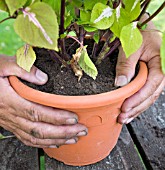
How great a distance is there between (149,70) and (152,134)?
0.22 meters

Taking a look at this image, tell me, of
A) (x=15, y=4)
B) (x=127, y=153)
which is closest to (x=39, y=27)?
(x=15, y=4)

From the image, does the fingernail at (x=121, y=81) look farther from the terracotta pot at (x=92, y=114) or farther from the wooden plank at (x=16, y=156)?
the wooden plank at (x=16, y=156)

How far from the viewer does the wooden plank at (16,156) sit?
2.57ft

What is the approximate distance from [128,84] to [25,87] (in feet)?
0.67

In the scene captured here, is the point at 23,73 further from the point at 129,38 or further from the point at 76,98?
the point at 129,38

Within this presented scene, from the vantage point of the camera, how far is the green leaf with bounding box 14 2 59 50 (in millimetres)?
412

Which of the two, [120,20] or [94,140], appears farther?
[94,140]

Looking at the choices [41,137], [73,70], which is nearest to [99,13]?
[73,70]

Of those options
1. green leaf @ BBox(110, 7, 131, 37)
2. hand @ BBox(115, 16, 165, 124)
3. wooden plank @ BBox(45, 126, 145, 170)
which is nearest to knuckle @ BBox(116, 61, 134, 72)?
hand @ BBox(115, 16, 165, 124)

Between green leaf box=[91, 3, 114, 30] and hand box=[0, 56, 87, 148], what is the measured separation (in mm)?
176

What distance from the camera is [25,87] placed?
0.65m

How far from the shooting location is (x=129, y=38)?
21.9 inches

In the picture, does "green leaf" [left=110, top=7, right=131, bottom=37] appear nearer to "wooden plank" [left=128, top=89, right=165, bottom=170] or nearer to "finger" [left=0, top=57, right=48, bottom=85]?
"finger" [left=0, top=57, right=48, bottom=85]

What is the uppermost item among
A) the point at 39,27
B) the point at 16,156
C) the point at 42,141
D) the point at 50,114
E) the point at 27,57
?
the point at 39,27
